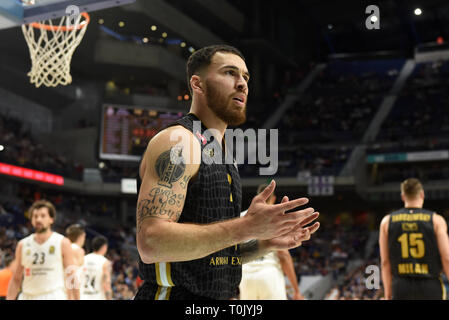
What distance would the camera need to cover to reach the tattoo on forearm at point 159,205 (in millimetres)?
1867

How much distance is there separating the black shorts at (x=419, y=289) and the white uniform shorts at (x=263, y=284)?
1.54 metres

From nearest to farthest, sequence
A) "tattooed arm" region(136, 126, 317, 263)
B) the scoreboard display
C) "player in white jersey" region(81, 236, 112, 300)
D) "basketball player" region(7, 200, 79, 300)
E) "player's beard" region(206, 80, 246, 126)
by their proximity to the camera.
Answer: "tattooed arm" region(136, 126, 317, 263) < "player's beard" region(206, 80, 246, 126) < "basketball player" region(7, 200, 79, 300) < "player in white jersey" region(81, 236, 112, 300) < the scoreboard display

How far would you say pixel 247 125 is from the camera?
24.8 meters

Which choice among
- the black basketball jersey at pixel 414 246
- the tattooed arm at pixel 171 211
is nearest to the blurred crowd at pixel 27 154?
the black basketball jersey at pixel 414 246

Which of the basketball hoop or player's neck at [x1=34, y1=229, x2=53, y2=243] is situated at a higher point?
the basketball hoop

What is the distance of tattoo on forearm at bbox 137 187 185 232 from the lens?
1.87 metres

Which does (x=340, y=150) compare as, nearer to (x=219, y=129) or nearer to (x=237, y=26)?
(x=237, y=26)

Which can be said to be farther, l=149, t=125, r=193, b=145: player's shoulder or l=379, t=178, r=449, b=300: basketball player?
l=379, t=178, r=449, b=300: basketball player

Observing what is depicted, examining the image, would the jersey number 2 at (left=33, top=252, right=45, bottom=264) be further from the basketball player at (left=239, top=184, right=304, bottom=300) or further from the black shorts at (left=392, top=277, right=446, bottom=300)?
the black shorts at (left=392, top=277, right=446, bottom=300)

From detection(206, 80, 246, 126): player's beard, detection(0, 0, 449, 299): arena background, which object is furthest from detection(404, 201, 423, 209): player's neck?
detection(0, 0, 449, 299): arena background

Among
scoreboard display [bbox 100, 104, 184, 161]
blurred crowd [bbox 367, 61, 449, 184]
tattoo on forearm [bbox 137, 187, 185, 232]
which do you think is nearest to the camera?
tattoo on forearm [bbox 137, 187, 185, 232]

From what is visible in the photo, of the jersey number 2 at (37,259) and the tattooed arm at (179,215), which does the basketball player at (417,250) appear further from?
the jersey number 2 at (37,259)

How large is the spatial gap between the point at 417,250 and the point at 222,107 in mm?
3477
